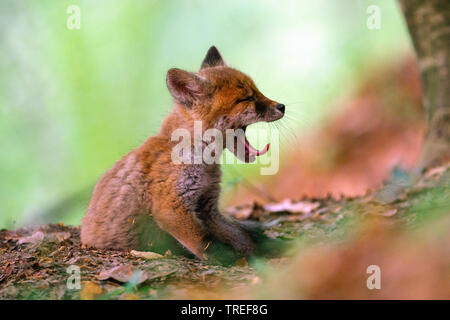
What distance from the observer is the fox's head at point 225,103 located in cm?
399

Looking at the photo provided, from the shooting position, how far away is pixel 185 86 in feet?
13.1

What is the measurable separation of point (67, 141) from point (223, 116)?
5.28 m

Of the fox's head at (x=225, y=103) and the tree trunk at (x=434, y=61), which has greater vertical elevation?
the tree trunk at (x=434, y=61)

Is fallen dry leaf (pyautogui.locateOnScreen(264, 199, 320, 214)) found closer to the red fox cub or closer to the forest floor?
the forest floor

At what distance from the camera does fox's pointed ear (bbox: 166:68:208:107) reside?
152 inches

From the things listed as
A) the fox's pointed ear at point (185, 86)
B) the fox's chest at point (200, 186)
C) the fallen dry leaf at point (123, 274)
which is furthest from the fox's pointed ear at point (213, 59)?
the fallen dry leaf at point (123, 274)

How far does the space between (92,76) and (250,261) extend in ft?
20.0

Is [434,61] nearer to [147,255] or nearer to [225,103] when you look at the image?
[225,103]

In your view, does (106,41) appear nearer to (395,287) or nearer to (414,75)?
(414,75)

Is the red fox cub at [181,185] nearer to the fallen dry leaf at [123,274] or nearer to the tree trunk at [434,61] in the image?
the fallen dry leaf at [123,274]

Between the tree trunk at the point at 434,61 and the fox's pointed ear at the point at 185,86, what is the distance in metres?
2.99

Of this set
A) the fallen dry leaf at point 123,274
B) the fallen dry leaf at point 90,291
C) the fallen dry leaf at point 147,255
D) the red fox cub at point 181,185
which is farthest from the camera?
the red fox cub at point 181,185
